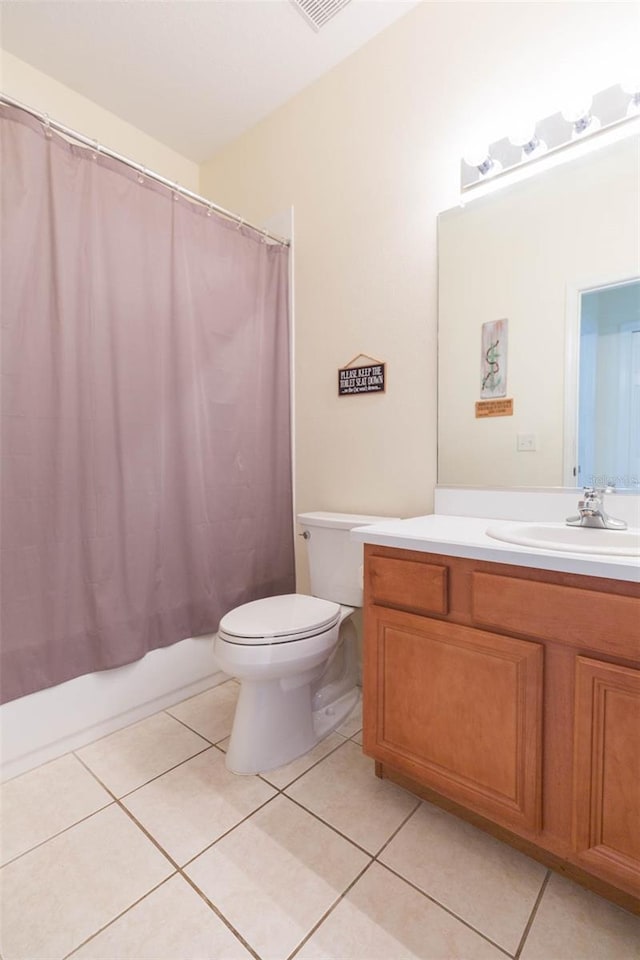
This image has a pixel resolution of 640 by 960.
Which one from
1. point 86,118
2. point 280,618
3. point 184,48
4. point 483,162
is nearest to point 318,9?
point 184,48

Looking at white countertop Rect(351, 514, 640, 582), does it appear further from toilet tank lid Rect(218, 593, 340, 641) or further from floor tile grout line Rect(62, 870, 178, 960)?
floor tile grout line Rect(62, 870, 178, 960)

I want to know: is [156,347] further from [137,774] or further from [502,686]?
[502,686]

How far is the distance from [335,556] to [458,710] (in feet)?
2.56

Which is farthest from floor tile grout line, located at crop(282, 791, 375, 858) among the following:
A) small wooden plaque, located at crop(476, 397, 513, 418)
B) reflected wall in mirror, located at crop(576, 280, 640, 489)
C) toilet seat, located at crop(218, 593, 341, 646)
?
small wooden plaque, located at crop(476, 397, 513, 418)

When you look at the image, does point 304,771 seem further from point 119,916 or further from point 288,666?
point 119,916

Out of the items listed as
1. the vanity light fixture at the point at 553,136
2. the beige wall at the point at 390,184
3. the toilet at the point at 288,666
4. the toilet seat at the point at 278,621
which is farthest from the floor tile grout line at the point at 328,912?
the vanity light fixture at the point at 553,136

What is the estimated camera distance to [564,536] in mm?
1227

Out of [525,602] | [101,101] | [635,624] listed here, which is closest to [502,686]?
[525,602]

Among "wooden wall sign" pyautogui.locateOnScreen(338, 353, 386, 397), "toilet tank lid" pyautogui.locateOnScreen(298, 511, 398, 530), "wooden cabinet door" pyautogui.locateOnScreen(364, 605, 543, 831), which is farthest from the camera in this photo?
"wooden wall sign" pyautogui.locateOnScreen(338, 353, 386, 397)

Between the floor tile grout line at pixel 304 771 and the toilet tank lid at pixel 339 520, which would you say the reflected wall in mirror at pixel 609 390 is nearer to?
the toilet tank lid at pixel 339 520

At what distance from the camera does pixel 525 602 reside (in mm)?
1010

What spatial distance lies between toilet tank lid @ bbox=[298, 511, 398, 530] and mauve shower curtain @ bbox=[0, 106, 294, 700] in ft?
1.08

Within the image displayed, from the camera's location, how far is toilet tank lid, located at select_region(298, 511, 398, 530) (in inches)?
68.1

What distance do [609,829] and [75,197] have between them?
222 cm
